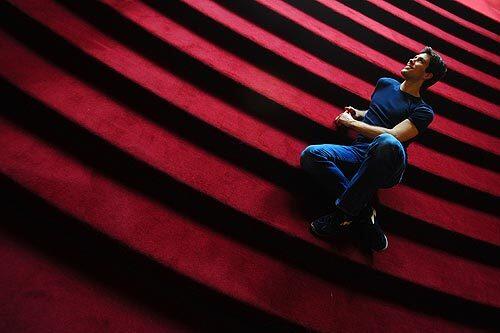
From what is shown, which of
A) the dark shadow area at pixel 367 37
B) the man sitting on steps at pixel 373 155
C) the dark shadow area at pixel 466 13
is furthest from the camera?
the dark shadow area at pixel 466 13

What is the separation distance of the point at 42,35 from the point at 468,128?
393cm

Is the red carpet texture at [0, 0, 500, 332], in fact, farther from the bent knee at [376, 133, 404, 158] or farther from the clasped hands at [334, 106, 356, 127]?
the bent knee at [376, 133, 404, 158]

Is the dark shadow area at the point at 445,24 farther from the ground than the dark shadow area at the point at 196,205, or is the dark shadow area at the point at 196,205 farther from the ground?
the dark shadow area at the point at 445,24

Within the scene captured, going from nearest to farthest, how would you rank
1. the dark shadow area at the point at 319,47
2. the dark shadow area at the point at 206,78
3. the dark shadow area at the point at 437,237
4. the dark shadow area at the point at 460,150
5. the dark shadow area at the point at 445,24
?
the dark shadow area at the point at 437,237 < the dark shadow area at the point at 206,78 < the dark shadow area at the point at 460,150 < the dark shadow area at the point at 319,47 < the dark shadow area at the point at 445,24

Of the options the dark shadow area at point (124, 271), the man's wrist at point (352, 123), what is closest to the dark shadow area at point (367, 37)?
the man's wrist at point (352, 123)

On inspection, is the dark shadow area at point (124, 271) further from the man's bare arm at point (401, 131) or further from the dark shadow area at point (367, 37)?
the dark shadow area at point (367, 37)

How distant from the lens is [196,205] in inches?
76.1

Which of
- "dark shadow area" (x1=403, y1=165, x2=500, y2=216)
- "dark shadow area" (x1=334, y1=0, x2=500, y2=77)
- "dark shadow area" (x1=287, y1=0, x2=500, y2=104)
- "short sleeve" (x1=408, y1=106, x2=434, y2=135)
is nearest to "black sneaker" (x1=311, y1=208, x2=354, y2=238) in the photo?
"short sleeve" (x1=408, y1=106, x2=434, y2=135)

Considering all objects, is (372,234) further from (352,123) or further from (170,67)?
(170,67)

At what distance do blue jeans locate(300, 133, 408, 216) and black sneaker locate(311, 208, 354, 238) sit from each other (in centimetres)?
9

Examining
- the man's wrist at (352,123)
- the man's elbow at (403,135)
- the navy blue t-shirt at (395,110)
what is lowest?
the man's wrist at (352,123)

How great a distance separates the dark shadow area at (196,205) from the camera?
1921 mm

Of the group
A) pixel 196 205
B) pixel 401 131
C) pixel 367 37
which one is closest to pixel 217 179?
pixel 196 205

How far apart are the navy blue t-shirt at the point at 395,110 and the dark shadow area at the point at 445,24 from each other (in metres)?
2.71
